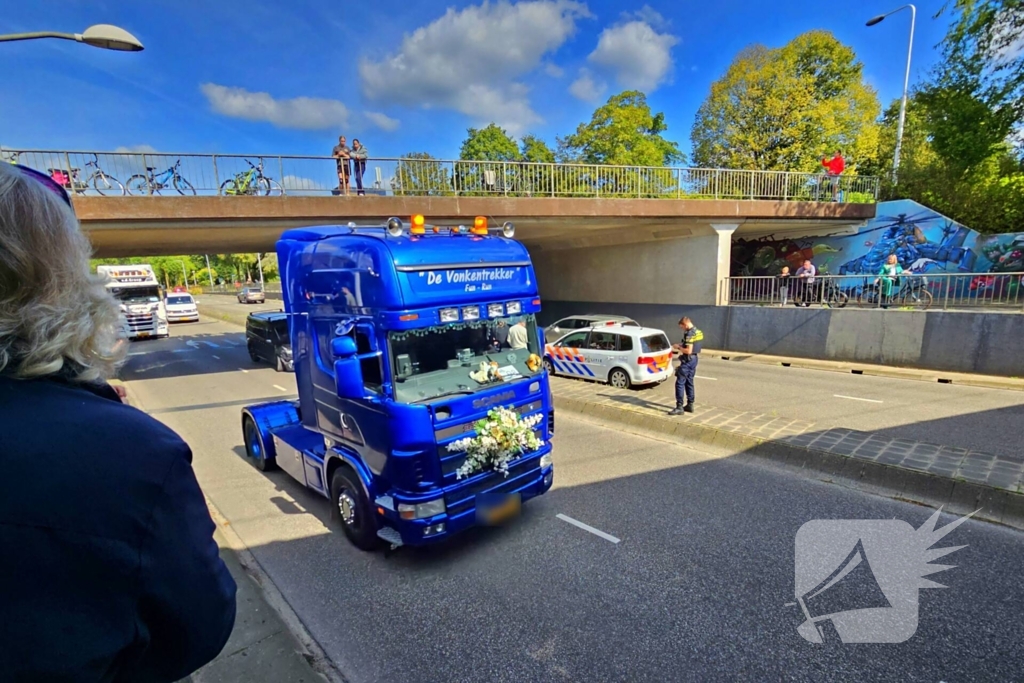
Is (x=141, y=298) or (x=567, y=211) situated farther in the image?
(x=141, y=298)

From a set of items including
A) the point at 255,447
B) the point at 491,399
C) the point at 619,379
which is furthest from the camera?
the point at 619,379

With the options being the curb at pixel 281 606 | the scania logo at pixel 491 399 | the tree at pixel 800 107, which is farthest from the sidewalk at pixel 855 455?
the tree at pixel 800 107

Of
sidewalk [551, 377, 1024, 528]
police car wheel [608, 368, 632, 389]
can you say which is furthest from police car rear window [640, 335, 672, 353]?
sidewalk [551, 377, 1024, 528]

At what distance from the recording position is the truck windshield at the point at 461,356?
15.1 feet

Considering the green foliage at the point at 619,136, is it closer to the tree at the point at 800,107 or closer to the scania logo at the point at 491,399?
the tree at the point at 800,107

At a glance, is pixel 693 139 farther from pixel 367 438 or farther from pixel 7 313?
pixel 7 313

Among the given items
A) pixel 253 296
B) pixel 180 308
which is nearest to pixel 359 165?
pixel 180 308

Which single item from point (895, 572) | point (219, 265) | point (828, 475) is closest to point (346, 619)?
point (895, 572)

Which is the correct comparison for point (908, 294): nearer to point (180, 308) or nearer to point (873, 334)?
point (873, 334)

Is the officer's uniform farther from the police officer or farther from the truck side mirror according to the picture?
the truck side mirror

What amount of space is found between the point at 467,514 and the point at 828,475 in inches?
192

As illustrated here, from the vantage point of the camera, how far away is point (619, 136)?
40.4 meters

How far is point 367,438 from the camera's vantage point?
471cm

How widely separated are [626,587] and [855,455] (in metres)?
4.10
